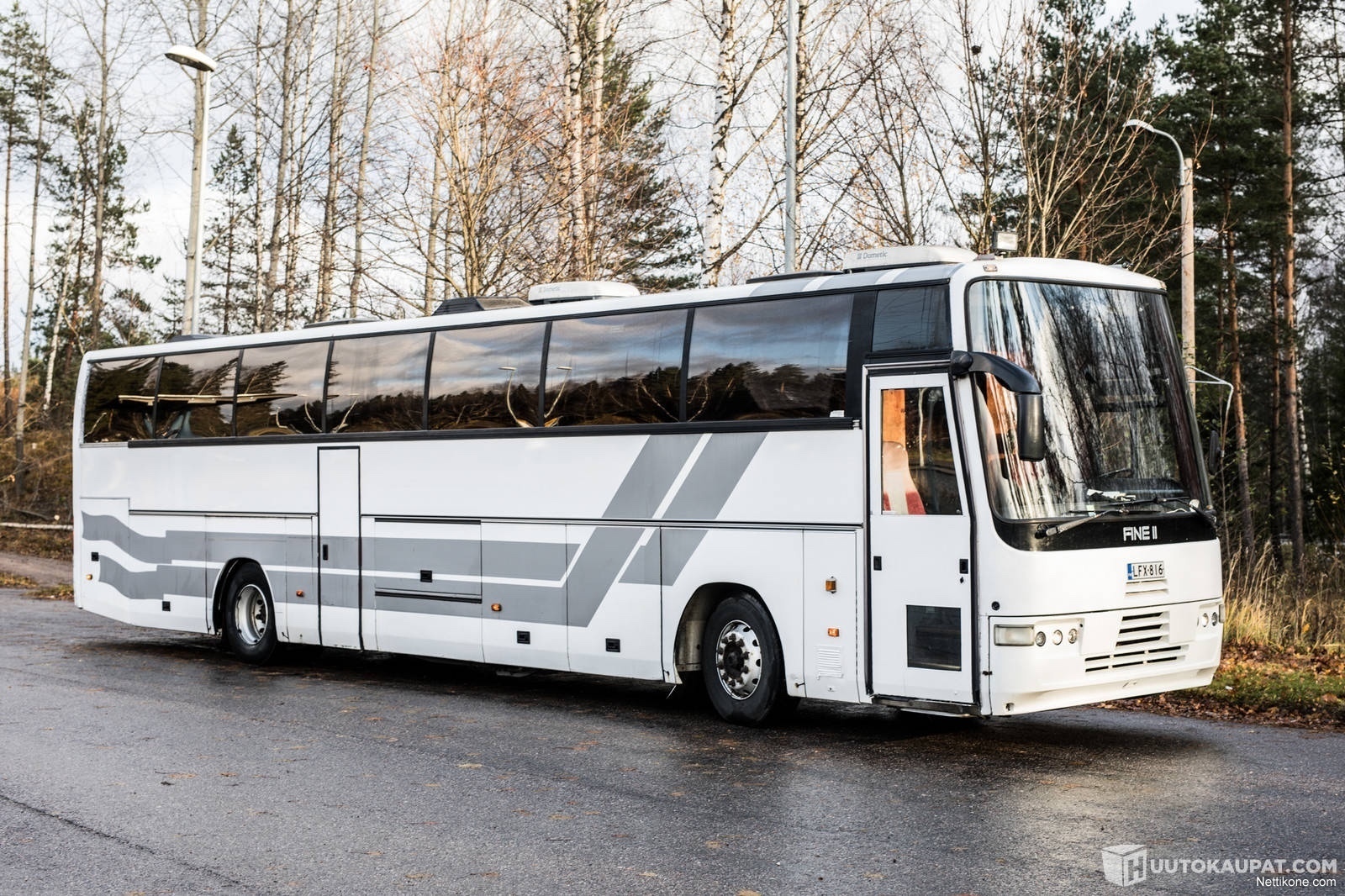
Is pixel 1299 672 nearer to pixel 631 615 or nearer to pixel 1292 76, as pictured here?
pixel 631 615

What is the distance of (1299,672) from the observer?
13.0m

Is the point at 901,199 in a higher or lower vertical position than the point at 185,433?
higher

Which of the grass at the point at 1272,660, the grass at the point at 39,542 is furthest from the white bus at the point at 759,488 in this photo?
the grass at the point at 39,542

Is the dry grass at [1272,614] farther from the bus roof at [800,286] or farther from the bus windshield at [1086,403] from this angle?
the bus roof at [800,286]

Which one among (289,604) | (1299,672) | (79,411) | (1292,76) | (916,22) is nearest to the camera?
(1299,672)

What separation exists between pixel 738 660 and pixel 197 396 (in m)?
8.22

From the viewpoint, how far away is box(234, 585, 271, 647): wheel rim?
16.0m

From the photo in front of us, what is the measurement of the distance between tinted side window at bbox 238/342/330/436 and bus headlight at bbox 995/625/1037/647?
8.16 m

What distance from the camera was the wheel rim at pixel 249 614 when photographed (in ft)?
52.6

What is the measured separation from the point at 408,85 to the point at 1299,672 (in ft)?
45.3

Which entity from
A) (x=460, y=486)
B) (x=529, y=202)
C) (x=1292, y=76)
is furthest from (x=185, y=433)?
(x=1292, y=76)

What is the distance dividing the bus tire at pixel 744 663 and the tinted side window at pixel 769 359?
1560mm

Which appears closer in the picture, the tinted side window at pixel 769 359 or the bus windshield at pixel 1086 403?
Result: the bus windshield at pixel 1086 403

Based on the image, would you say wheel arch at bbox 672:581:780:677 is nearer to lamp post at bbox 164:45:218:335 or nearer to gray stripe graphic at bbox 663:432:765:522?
gray stripe graphic at bbox 663:432:765:522
